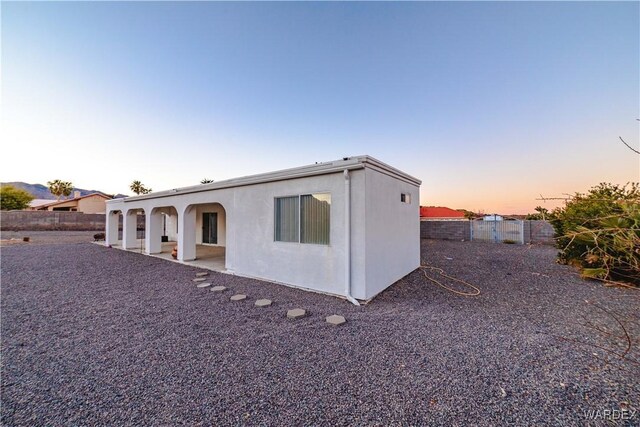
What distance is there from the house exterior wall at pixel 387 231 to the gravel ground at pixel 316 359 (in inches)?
24.2

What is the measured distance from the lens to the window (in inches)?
232

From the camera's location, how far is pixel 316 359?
3.19 m

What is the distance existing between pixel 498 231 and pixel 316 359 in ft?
59.9

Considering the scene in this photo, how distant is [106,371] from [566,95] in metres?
12.0

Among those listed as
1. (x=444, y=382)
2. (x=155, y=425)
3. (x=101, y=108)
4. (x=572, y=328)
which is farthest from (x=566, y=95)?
(x=101, y=108)

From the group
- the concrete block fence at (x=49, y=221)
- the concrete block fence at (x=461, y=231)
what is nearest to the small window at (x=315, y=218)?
the concrete block fence at (x=461, y=231)

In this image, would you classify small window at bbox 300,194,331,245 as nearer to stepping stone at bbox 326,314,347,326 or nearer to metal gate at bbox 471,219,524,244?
stepping stone at bbox 326,314,347,326

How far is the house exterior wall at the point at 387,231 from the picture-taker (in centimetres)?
543

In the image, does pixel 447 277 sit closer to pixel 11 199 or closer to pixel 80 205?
pixel 80 205

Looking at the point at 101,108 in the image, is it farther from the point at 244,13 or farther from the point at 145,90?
the point at 244,13

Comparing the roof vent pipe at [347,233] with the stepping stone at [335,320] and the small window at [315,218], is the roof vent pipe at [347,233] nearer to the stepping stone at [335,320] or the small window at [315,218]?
the small window at [315,218]

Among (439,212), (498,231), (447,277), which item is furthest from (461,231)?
(439,212)

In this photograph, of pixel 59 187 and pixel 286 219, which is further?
pixel 59 187

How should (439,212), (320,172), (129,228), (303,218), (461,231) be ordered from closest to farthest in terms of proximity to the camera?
1. (320,172)
2. (303,218)
3. (129,228)
4. (461,231)
5. (439,212)
